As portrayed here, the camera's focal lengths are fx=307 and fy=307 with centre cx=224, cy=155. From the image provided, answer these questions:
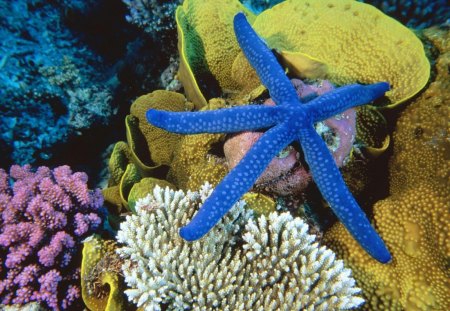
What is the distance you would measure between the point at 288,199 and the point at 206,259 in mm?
1001

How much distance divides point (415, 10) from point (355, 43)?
228cm

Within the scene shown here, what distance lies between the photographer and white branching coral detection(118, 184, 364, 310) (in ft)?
8.02

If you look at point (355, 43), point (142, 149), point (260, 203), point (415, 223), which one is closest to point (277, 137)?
point (260, 203)

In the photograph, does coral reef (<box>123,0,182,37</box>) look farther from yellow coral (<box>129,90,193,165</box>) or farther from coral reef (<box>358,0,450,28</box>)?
coral reef (<box>358,0,450,28</box>)

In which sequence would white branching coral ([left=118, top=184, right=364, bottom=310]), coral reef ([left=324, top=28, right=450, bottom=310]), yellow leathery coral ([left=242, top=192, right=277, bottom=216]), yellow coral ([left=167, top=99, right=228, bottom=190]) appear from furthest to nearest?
yellow coral ([left=167, top=99, right=228, bottom=190]) → yellow leathery coral ([left=242, top=192, right=277, bottom=216]) → coral reef ([left=324, top=28, right=450, bottom=310]) → white branching coral ([left=118, top=184, right=364, bottom=310])

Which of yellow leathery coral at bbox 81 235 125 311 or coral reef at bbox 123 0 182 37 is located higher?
coral reef at bbox 123 0 182 37

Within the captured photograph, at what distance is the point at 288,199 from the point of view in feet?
9.90

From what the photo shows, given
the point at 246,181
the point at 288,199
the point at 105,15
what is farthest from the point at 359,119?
the point at 105,15

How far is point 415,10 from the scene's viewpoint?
4.87 meters

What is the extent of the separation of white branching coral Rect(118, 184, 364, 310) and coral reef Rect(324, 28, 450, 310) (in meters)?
0.48

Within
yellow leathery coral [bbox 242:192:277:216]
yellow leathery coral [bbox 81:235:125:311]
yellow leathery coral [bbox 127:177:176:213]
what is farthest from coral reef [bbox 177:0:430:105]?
yellow leathery coral [bbox 81:235:125:311]

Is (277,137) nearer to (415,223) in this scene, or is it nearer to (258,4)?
(415,223)

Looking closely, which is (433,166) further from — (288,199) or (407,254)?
(288,199)

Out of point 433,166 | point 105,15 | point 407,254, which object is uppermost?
point 105,15
